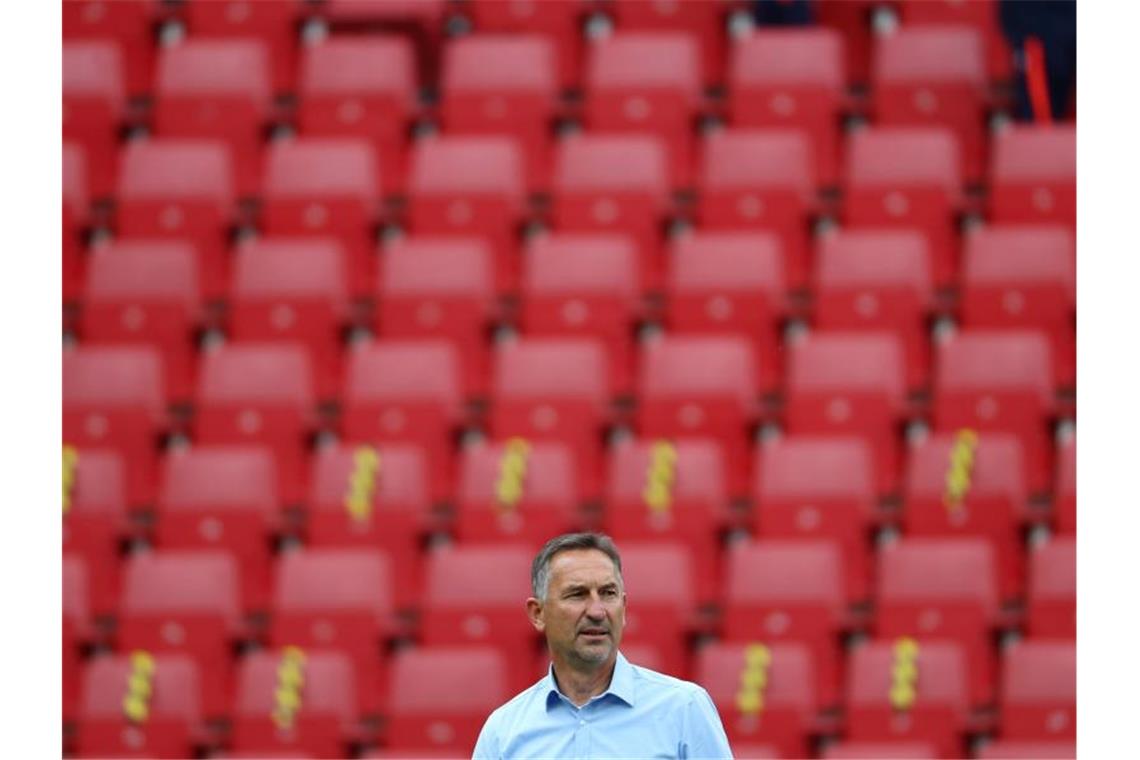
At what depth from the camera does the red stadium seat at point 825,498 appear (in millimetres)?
3068

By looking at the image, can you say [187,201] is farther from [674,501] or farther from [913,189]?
[913,189]

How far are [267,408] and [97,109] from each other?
2.42 feet

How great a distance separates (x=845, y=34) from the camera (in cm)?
367

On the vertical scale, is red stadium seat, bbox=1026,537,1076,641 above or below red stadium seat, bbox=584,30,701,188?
below

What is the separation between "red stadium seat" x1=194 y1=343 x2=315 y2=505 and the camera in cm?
329

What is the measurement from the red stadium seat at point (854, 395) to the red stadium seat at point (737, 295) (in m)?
0.10

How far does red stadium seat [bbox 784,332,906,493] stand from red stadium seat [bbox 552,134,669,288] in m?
0.36

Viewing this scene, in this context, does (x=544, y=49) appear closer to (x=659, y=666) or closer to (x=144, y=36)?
(x=144, y=36)

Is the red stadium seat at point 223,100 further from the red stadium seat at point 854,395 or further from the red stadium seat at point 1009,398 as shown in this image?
the red stadium seat at point 1009,398

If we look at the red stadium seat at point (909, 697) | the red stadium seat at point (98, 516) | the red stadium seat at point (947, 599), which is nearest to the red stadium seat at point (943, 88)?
the red stadium seat at point (947, 599)

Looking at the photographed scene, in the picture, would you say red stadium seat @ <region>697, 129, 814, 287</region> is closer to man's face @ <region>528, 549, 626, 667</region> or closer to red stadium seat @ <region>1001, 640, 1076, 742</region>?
red stadium seat @ <region>1001, 640, 1076, 742</region>

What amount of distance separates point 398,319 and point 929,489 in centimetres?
90

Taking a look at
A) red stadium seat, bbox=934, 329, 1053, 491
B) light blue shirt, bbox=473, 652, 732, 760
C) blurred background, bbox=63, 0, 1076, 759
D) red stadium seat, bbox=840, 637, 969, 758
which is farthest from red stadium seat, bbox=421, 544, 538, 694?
light blue shirt, bbox=473, 652, 732, 760

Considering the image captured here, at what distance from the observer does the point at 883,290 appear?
10.7 ft
